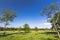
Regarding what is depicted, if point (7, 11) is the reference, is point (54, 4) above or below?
below

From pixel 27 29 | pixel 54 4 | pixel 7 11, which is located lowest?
pixel 27 29

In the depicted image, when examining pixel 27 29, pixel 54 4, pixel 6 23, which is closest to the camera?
pixel 54 4

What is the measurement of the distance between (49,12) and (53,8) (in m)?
1.76

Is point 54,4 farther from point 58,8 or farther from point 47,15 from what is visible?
point 47,15

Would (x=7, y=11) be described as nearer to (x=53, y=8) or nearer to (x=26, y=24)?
(x=26, y=24)

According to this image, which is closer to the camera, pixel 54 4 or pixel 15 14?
pixel 54 4

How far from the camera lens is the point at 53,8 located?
35531mm

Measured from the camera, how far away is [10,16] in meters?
58.6

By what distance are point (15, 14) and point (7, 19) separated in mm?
4796

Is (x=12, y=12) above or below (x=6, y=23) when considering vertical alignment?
above

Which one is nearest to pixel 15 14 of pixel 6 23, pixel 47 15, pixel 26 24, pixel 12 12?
pixel 12 12

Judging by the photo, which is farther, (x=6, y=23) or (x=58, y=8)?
(x=6, y=23)

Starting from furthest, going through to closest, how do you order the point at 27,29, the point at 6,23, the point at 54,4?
the point at 27,29
the point at 6,23
the point at 54,4

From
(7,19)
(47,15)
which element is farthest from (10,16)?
(47,15)
